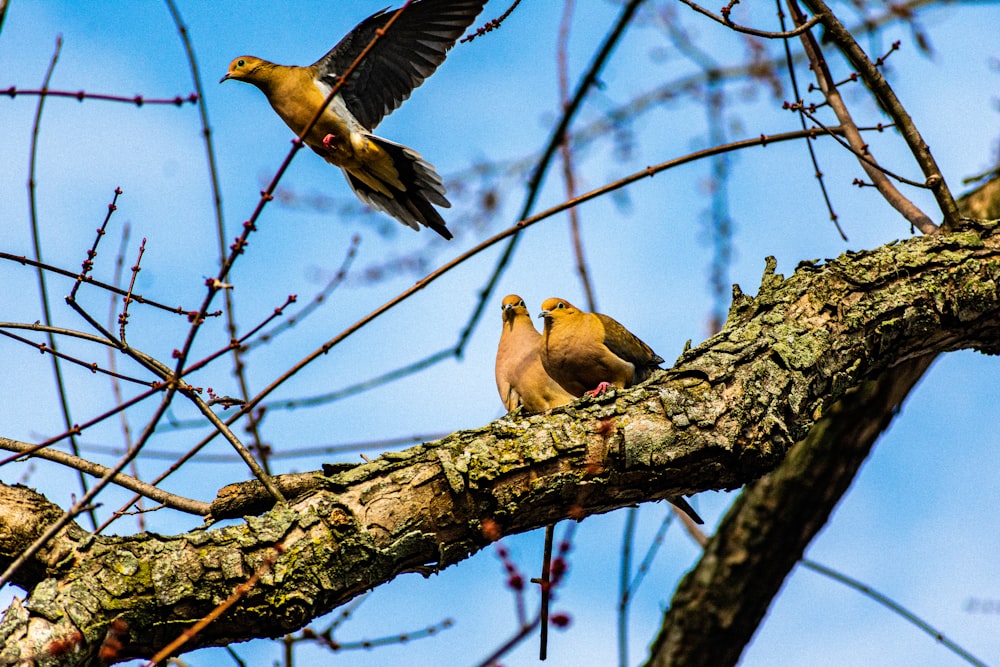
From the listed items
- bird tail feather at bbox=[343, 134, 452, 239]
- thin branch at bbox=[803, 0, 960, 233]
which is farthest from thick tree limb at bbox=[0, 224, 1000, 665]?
bird tail feather at bbox=[343, 134, 452, 239]

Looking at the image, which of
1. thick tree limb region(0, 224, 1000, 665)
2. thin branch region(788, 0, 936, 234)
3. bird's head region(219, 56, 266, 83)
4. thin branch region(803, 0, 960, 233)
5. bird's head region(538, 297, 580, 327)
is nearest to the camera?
thick tree limb region(0, 224, 1000, 665)

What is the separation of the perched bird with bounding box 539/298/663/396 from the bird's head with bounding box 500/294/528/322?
0.51 metres

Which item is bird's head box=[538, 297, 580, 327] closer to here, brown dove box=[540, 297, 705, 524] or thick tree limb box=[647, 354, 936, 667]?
brown dove box=[540, 297, 705, 524]

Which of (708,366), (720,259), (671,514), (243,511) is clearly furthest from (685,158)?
(720,259)

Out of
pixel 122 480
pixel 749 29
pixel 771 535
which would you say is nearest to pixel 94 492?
pixel 122 480

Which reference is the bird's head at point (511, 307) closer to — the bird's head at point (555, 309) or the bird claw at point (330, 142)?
→ the bird's head at point (555, 309)

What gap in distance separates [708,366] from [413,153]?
6.09 ft

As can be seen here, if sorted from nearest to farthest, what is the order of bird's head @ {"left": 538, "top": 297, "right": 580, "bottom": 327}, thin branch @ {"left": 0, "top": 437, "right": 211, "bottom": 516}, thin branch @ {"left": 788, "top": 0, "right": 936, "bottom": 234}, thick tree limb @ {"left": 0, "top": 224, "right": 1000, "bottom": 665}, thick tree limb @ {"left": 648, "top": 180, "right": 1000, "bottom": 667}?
thick tree limb @ {"left": 0, "top": 224, "right": 1000, "bottom": 665} → thin branch @ {"left": 0, "top": 437, "right": 211, "bottom": 516} → thin branch @ {"left": 788, "top": 0, "right": 936, "bottom": 234} → bird's head @ {"left": 538, "top": 297, "right": 580, "bottom": 327} → thick tree limb @ {"left": 648, "top": 180, "right": 1000, "bottom": 667}

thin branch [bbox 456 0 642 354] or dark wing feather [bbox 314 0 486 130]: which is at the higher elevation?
dark wing feather [bbox 314 0 486 130]

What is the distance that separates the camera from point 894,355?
10.9 ft

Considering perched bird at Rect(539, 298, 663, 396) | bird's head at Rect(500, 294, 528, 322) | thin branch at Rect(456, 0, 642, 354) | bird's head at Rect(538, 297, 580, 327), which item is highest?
bird's head at Rect(500, 294, 528, 322)

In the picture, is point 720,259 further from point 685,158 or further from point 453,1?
point 685,158

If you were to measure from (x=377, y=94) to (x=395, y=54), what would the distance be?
0.21 meters

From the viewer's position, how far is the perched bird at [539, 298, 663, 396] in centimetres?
389
